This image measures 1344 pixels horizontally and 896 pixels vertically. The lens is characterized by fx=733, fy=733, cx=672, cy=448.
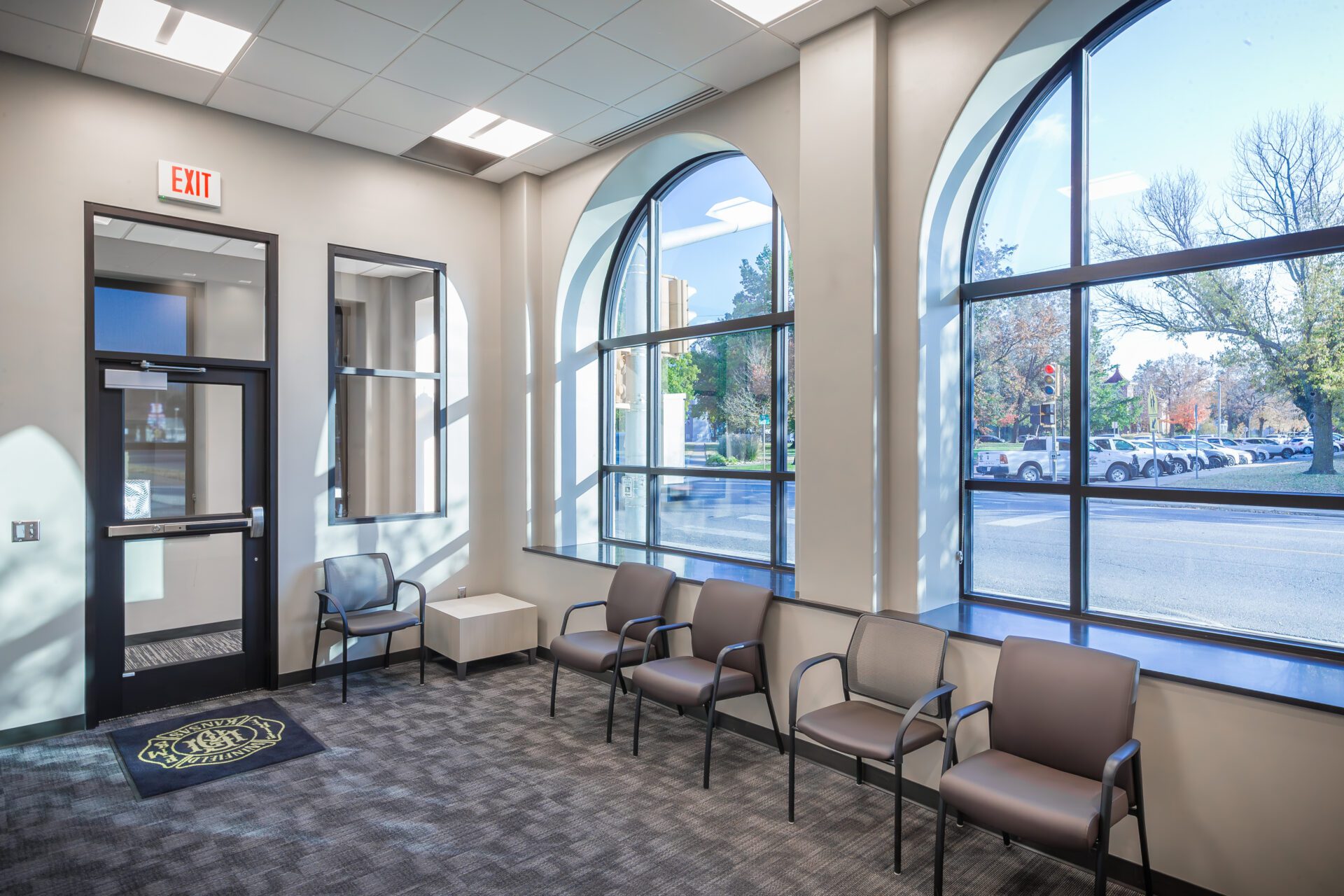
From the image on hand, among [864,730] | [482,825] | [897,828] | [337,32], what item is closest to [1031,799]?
[897,828]

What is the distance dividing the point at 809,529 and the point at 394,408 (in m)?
3.13

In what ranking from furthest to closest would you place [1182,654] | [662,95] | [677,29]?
[662,95] < [677,29] < [1182,654]

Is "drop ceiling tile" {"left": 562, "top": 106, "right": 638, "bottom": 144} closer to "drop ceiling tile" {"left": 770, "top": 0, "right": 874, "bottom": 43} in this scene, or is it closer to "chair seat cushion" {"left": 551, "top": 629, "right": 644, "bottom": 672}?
"drop ceiling tile" {"left": 770, "top": 0, "right": 874, "bottom": 43}

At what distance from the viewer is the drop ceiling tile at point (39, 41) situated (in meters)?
3.38

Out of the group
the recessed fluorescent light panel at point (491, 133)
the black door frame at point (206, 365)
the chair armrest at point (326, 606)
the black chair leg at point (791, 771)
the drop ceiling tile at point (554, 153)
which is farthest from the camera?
the drop ceiling tile at point (554, 153)

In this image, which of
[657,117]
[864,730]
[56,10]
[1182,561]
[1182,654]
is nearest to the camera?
[1182,654]

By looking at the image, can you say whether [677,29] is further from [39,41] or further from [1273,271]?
[39,41]

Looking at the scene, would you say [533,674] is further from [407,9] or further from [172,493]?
[407,9]

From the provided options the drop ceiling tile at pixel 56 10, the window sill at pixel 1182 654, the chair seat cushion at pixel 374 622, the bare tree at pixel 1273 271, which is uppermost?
the drop ceiling tile at pixel 56 10

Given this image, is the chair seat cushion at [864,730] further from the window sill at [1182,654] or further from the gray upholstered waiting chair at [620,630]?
the gray upholstered waiting chair at [620,630]

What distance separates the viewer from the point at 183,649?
423 centimetres

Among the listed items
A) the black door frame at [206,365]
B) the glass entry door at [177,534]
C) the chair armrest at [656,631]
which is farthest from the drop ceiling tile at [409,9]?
the chair armrest at [656,631]

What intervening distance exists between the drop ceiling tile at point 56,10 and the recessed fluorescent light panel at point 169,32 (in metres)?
0.06

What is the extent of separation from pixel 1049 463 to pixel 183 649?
474 centimetres
